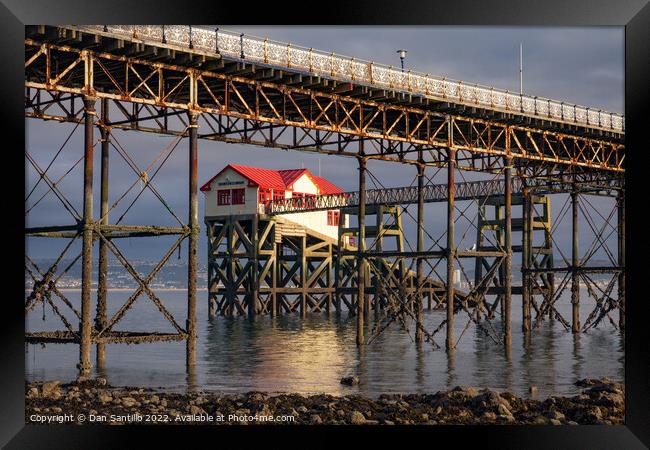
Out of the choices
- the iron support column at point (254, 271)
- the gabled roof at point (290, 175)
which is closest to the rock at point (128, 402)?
the iron support column at point (254, 271)

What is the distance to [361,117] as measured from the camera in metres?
34.3

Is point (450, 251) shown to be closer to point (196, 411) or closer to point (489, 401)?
point (489, 401)

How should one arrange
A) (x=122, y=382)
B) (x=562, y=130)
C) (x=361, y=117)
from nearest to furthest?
(x=122, y=382), (x=361, y=117), (x=562, y=130)

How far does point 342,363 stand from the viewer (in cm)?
3547

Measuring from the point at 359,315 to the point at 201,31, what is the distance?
44.8 feet

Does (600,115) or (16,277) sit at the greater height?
(600,115)

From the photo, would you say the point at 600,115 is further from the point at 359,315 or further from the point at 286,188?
the point at 286,188

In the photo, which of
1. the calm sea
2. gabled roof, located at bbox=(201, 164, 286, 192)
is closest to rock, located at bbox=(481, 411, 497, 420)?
the calm sea

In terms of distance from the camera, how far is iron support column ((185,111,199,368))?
27547 millimetres

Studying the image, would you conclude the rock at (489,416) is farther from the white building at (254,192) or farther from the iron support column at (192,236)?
the white building at (254,192)

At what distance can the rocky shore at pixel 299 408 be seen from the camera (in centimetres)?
2142

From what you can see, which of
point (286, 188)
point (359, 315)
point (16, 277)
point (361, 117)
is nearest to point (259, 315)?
point (286, 188)

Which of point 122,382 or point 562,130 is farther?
point 562,130
